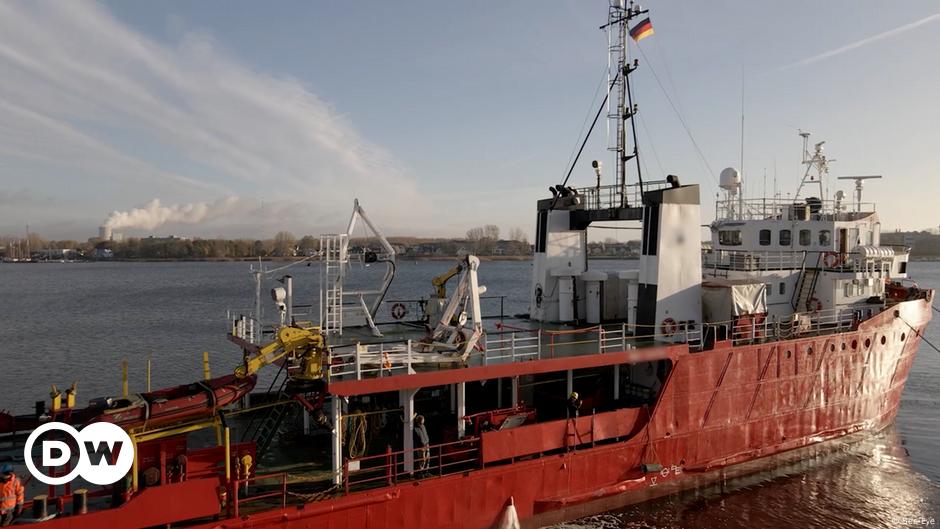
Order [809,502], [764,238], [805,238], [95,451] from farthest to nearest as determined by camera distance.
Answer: [764,238] < [805,238] < [809,502] < [95,451]

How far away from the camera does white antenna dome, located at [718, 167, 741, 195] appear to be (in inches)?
990

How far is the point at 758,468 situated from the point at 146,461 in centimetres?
1537

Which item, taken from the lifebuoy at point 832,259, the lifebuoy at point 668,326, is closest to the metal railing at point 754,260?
the lifebuoy at point 832,259

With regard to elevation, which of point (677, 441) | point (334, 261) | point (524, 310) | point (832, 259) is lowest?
point (677, 441)

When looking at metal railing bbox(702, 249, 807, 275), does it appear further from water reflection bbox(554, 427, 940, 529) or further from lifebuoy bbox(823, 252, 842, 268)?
water reflection bbox(554, 427, 940, 529)

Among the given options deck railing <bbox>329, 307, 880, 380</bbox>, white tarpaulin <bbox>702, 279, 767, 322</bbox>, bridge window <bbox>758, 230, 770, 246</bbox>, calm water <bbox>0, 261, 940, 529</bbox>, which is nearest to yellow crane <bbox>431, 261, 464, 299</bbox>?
deck railing <bbox>329, 307, 880, 380</bbox>

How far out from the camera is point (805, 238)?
22.2 m

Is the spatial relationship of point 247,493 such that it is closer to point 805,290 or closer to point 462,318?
point 462,318

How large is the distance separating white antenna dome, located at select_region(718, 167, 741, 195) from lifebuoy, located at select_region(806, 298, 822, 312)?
6.01 meters

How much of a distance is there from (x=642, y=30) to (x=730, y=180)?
9597 mm

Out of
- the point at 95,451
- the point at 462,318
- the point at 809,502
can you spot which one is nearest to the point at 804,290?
the point at 809,502

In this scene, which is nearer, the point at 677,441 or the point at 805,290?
the point at 677,441

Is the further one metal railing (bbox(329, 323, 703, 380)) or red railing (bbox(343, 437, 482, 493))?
metal railing (bbox(329, 323, 703, 380))

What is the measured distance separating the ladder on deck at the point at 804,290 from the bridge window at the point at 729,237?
8.14 ft
